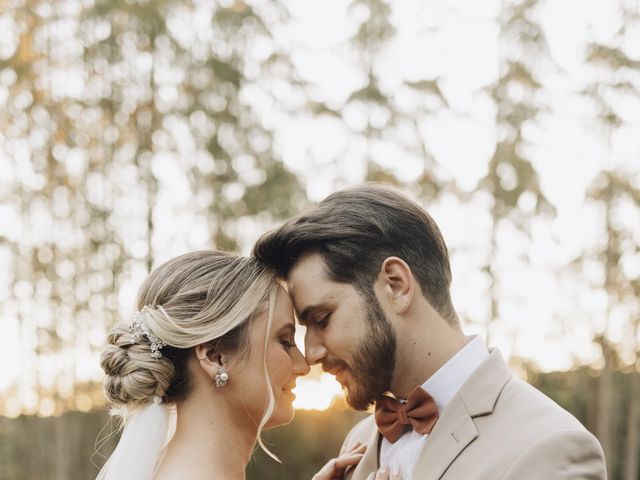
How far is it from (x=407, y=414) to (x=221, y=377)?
686 millimetres

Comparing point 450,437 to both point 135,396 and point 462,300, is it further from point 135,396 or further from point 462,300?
point 462,300

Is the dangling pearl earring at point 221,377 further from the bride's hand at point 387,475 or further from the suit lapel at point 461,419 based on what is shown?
the suit lapel at point 461,419

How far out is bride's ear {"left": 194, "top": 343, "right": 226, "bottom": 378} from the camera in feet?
10.7

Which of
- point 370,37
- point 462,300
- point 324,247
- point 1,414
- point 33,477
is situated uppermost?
point 370,37

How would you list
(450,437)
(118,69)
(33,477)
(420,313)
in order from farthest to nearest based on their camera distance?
(33,477) → (118,69) → (420,313) → (450,437)

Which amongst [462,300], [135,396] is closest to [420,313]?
Answer: [135,396]

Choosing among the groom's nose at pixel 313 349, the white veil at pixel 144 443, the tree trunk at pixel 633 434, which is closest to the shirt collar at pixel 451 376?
the groom's nose at pixel 313 349

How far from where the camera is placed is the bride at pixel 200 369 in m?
3.25

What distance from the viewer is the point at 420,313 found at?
325 centimetres

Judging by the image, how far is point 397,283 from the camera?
10.6ft

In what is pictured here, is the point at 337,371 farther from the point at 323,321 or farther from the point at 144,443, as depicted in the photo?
the point at 144,443

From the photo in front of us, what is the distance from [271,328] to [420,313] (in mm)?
558

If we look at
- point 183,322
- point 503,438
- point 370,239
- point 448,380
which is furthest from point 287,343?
point 503,438

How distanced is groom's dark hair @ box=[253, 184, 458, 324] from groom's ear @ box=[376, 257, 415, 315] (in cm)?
4
